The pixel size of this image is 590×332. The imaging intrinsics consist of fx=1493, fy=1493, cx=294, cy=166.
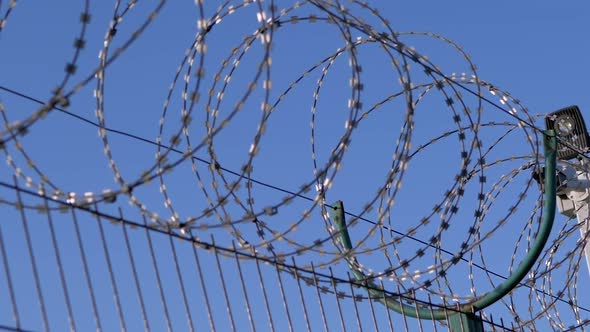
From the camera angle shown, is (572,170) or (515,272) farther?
(572,170)

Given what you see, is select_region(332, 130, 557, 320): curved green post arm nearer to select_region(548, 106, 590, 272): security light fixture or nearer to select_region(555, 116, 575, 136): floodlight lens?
select_region(548, 106, 590, 272): security light fixture

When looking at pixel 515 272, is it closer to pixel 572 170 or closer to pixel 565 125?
pixel 572 170

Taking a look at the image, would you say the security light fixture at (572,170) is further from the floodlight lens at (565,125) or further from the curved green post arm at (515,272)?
the curved green post arm at (515,272)

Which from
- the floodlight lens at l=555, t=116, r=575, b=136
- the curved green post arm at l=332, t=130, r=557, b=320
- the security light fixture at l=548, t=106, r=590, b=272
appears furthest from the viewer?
the floodlight lens at l=555, t=116, r=575, b=136

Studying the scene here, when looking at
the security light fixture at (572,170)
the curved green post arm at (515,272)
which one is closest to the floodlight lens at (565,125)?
the security light fixture at (572,170)

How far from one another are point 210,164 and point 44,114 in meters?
3.30

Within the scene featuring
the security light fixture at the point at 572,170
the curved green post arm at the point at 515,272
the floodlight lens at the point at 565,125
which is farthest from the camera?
the floodlight lens at the point at 565,125

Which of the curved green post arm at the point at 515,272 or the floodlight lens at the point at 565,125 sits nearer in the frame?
the curved green post arm at the point at 515,272

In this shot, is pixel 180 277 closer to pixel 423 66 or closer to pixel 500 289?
pixel 423 66

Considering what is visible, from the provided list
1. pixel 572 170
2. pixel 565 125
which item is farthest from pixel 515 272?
pixel 565 125

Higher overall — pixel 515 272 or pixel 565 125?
pixel 565 125

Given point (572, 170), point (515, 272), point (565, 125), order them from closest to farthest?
point (515, 272)
point (572, 170)
point (565, 125)

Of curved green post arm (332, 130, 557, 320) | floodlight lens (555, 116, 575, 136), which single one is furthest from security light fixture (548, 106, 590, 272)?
curved green post arm (332, 130, 557, 320)

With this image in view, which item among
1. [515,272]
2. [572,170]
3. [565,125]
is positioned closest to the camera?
[515,272]
